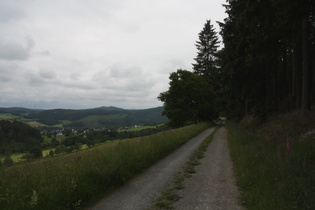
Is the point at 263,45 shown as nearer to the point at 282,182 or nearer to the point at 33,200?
the point at 282,182

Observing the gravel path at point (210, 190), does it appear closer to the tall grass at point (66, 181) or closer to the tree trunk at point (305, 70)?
the tall grass at point (66, 181)

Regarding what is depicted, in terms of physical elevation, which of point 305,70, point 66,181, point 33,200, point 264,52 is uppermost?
point 264,52

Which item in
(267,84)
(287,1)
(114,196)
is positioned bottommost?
(114,196)

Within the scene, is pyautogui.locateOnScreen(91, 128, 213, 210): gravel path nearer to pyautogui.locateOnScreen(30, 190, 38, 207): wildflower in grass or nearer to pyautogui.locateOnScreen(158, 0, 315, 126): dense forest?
pyautogui.locateOnScreen(30, 190, 38, 207): wildflower in grass

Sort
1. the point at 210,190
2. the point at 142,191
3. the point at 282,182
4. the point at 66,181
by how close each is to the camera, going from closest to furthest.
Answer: the point at 282,182 → the point at 66,181 → the point at 210,190 → the point at 142,191

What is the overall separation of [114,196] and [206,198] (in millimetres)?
2672

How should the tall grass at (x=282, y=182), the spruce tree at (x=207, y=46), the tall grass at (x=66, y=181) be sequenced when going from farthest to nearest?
1. the spruce tree at (x=207, y=46)
2. the tall grass at (x=66, y=181)
3. the tall grass at (x=282, y=182)

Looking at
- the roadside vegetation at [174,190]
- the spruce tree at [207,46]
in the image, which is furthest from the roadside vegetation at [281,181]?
the spruce tree at [207,46]

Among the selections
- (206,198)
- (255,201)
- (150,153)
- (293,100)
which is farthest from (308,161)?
(293,100)

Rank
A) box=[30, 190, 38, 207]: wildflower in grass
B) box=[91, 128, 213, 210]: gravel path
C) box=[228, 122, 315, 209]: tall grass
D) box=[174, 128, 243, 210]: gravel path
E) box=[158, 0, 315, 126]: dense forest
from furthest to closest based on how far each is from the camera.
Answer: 1. box=[158, 0, 315, 126]: dense forest
2. box=[91, 128, 213, 210]: gravel path
3. box=[174, 128, 243, 210]: gravel path
4. box=[30, 190, 38, 207]: wildflower in grass
5. box=[228, 122, 315, 209]: tall grass

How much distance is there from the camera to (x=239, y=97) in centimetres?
1991

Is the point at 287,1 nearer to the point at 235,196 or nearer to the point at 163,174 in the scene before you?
the point at 235,196

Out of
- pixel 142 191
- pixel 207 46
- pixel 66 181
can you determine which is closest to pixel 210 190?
pixel 142 191

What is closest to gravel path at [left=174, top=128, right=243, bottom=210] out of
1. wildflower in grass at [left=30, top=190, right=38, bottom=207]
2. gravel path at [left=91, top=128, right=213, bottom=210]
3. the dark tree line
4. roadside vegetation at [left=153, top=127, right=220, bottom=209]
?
roadside vegetation at [left=153, top=127, right=220, bottom=209]
